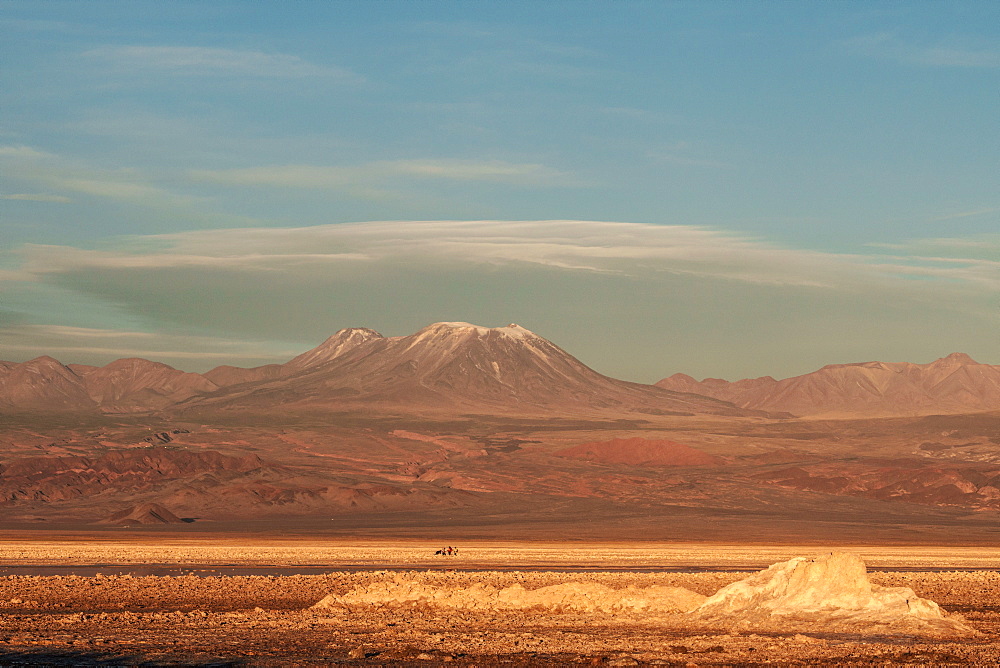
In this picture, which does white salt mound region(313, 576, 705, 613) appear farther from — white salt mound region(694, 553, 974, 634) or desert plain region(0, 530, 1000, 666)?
white salt mound region(694, 553, 974, 634)

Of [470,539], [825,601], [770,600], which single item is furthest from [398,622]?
[470,539]

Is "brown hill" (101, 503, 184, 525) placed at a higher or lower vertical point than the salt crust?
lower

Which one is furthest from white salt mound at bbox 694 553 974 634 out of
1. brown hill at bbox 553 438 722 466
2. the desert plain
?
brown hill at bbox 553 438 722 466

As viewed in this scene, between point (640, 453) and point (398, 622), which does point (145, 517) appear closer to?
point (398, 622)

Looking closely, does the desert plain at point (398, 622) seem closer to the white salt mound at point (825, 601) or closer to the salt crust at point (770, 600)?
the salt crust at point (770, 600)

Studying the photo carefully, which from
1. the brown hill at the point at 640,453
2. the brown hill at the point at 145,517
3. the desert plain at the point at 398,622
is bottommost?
the brown hill at the point at 145,517

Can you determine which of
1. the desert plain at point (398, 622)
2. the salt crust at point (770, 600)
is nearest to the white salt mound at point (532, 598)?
the salt crust at point (770, 600)
